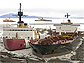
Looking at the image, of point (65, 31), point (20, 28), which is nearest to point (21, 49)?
point (20, 28)

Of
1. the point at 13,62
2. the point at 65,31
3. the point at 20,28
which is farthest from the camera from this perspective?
the point at 65,31

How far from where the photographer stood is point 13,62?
21.4m

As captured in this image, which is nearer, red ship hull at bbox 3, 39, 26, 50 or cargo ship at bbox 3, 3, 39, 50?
red ship hull at bbox 3, 39, 26, 50

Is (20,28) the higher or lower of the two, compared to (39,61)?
higher

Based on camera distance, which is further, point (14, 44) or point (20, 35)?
point (20, 35)

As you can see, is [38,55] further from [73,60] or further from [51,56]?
[73,60]

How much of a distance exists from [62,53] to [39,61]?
15.4 feet

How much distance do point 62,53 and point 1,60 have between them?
383 inches

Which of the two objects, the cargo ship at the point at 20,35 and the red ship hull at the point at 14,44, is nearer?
the red ship hull at the point at 14,44

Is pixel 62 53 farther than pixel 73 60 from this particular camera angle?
Yes

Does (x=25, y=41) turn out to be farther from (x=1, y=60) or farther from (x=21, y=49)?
(x=1, y=60)

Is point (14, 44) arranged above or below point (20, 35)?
below

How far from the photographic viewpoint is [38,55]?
23.8 meters

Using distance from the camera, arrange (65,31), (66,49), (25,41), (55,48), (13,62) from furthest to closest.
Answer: (65,31)
(25,41)
(66,49)
(55,48)
(13,62)
